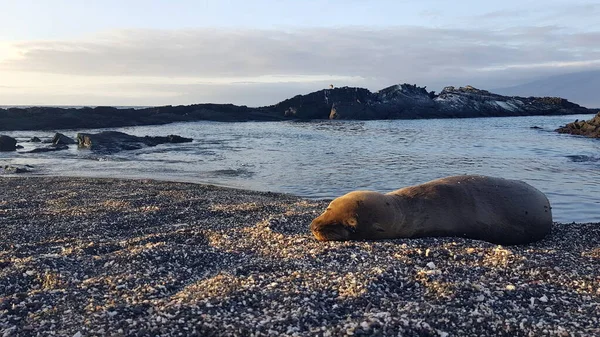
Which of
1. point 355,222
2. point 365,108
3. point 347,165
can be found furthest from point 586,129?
Result: point 365,108

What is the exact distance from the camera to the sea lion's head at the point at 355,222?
24.3ft

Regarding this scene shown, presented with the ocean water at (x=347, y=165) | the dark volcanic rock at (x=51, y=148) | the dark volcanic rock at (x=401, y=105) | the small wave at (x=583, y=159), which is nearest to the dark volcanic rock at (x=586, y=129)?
→ the ocean water at (x=347, y=165)

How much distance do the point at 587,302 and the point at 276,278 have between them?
3.13 m

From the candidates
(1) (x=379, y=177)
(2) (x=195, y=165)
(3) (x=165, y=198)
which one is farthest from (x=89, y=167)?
(1) (x=379, y=177)

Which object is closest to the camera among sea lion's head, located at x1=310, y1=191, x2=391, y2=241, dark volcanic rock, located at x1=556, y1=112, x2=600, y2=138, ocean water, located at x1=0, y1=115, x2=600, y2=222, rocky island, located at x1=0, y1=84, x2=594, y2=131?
sea lion's head, located at x1=310, y1=191, x2=391, y2=241

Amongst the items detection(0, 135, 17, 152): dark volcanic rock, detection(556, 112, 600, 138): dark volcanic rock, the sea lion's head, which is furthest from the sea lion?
detection(556, 112, 600, 138): dark volcanic rock

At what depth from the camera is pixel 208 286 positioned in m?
5.34

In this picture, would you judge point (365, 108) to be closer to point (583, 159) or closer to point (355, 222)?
point (583, 159)

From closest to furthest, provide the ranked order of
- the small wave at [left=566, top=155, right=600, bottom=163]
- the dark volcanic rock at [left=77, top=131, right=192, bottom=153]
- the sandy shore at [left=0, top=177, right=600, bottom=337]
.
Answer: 1. the sandy shore at [left=0, top=177, right=600, bottom=337]
2. the small wave at [left=566, top=155, right=600, bottom=163]
3. the dark volcanic rock at [left=77, top=131, right=192, bottom=153]

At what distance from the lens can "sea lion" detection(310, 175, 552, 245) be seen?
744 cm

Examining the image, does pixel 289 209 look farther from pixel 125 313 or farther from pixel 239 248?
pixel 125 313

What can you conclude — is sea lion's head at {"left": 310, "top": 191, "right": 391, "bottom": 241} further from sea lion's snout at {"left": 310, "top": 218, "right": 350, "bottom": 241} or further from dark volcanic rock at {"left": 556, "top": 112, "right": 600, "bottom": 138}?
dark volcanic rock at {"left": 556, "top": 112, "right": 600, "bottom": 138}

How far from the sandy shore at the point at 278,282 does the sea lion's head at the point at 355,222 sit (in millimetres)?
262

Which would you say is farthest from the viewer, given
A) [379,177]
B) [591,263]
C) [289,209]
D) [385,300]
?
[379,177]
